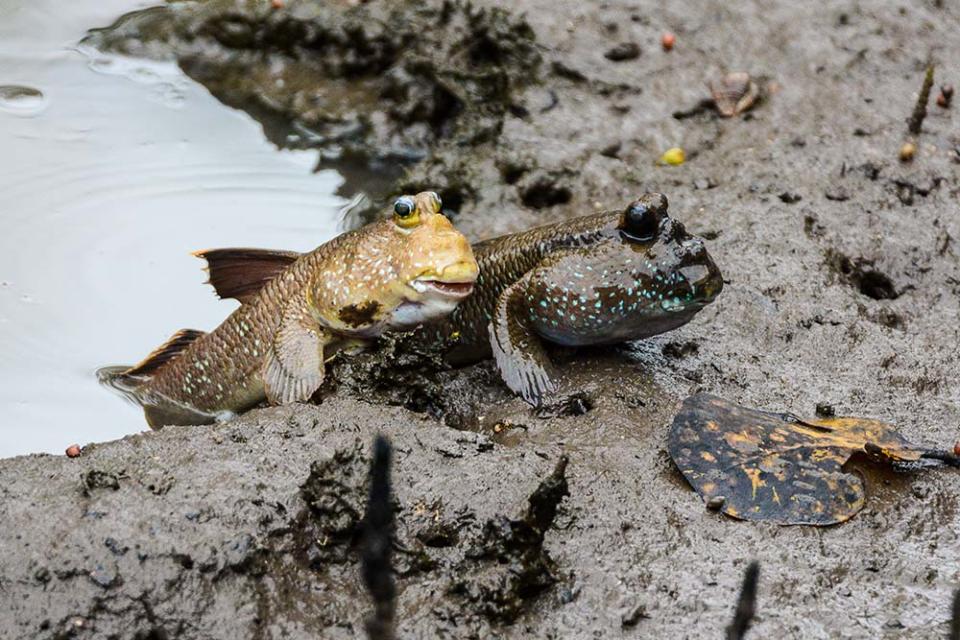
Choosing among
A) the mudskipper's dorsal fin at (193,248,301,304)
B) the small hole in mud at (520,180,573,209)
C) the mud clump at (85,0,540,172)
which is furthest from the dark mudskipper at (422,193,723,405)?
the mud clump at (85,0,540,172)

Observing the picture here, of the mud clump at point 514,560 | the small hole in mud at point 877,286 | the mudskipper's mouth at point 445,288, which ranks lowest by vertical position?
the small hole in mud at point 877,286

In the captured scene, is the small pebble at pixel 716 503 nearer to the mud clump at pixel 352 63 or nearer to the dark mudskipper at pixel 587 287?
the dark mudskipper at pixel 587 287

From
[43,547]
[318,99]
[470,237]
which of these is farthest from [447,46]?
[43,547]

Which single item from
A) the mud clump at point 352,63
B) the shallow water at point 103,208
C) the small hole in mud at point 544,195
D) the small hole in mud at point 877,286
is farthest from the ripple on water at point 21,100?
the small hole in mud at point 877,286

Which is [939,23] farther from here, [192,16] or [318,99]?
[192,16]

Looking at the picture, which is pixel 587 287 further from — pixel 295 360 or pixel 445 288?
pixel 295 360

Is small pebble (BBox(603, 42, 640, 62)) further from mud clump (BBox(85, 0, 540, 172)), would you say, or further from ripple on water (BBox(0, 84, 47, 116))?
ripple on water (BBox(0, 84, 47, 116))

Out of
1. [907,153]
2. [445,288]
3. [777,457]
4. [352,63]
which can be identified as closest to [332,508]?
[445,288]
